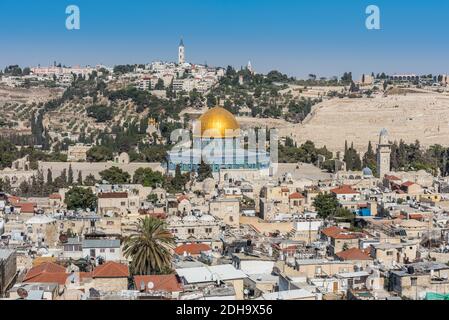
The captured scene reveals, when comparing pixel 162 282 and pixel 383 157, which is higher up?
pixel 383 157

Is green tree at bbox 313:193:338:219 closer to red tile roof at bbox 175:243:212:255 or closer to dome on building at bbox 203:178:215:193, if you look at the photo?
dome on building at bbox 203:178:215:193

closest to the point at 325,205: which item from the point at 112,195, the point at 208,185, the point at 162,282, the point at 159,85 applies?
the point at 208,185

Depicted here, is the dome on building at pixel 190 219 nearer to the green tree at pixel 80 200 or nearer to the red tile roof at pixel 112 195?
the red tile roof at pixel 112 195

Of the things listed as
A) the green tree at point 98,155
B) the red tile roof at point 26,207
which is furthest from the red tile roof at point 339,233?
the green tree at point 98,155

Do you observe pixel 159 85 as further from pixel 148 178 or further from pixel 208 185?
pixel 208 185

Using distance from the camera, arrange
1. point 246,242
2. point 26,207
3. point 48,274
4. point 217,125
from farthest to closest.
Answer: point 217,125 → point 26,207 → point 246,242 → point 48,274
